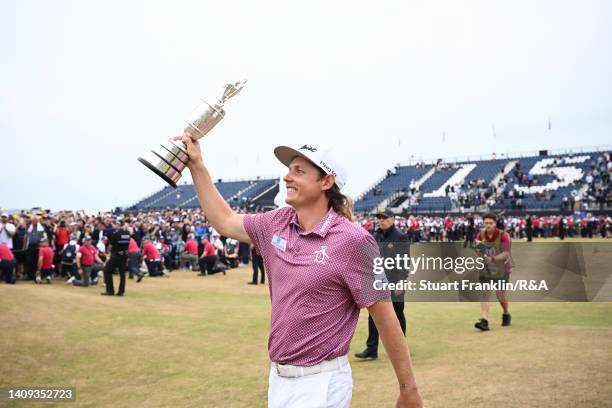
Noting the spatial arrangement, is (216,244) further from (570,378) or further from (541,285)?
(570,378)

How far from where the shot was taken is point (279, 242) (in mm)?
3016

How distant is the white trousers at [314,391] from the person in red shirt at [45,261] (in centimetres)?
1518

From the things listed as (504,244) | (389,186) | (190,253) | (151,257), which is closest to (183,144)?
(504,244)

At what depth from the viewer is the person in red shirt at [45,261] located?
52.4 feet

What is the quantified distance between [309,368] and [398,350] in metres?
0.47

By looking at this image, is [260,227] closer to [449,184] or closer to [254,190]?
[449,184]

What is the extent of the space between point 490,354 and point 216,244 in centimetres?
1743

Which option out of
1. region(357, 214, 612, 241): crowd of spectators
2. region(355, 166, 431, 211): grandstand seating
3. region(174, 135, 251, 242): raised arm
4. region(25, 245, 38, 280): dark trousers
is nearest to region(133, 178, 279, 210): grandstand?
region(355, 166, 431, 211): grandstand seating

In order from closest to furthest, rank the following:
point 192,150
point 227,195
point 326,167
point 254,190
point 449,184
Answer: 1. point 326,167
2. point 192,150
3. point 449,184
4. point 254,190
5. point 227,195

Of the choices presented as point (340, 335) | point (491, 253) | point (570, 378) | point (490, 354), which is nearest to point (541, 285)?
point (491, 253)

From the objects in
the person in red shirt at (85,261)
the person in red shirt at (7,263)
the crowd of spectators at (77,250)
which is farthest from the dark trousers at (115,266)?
the person in red shirt at (7,263)

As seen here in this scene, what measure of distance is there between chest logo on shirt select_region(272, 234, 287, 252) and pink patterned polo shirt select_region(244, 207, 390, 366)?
2.2 inches

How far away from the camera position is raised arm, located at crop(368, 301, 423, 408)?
2781mm

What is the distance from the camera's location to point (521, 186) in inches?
2014
